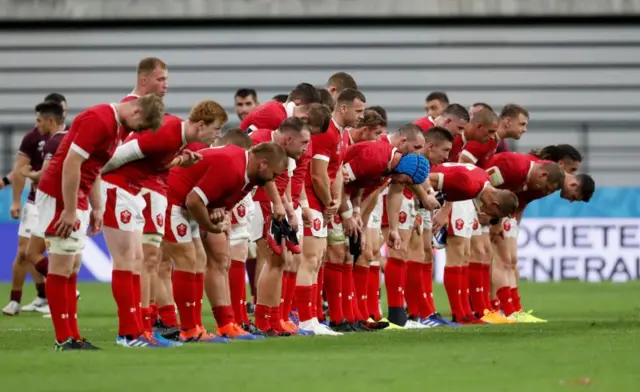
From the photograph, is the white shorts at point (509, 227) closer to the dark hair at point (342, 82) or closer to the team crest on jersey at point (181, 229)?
the dark hair at point (342, 82)

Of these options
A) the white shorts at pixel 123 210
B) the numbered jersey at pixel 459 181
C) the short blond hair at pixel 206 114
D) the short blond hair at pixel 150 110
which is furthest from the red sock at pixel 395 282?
the short blond hair at pixel 150 110

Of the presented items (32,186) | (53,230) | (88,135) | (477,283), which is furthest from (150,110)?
(32,186)

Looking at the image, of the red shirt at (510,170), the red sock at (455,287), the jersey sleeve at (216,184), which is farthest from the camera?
the red shirt at (510,170)

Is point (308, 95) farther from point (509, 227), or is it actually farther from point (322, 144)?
point (509, 227)

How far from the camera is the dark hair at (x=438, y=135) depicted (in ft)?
49.3

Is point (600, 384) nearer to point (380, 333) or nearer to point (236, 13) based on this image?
point (380, 333)

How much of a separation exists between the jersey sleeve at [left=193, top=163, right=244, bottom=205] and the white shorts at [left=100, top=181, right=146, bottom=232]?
742 millimetres

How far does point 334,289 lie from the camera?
47.0 ft

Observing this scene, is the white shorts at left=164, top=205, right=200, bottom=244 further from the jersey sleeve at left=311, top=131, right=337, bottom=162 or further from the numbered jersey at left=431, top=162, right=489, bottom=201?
the numbered jersey at left=431, top=162, right=489, bottom=201

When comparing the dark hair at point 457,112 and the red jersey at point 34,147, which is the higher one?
the dark hair at point 457,112

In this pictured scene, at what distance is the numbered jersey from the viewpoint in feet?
48.7

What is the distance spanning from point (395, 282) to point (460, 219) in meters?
1.14

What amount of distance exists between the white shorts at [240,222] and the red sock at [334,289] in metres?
1.14

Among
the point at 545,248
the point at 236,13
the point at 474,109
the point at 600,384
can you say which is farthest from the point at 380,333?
the point at 236,13
